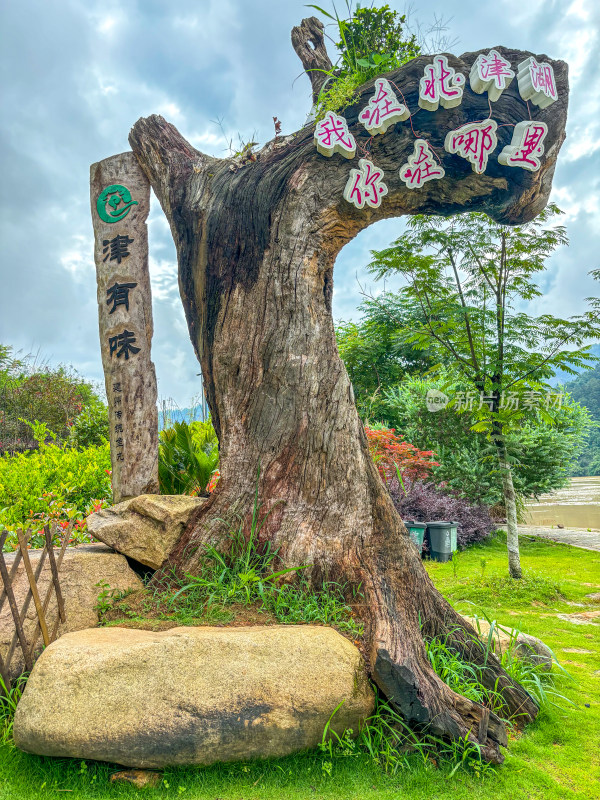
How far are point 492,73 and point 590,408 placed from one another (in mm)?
45463

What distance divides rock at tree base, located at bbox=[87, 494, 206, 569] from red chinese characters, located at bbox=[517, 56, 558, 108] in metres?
3.84

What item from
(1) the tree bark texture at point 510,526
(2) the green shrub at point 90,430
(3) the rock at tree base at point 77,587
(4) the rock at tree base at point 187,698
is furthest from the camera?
(2) the green shrub at point 90,430

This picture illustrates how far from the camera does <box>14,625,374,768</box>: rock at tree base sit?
2.29 metres

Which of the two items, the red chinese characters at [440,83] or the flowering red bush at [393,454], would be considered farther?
the flowering red bush at [393,454]

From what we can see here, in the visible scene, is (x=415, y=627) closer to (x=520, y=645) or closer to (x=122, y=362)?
(x=520, y=645)

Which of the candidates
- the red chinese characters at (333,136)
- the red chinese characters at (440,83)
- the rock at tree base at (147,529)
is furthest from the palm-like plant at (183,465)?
the red chinese characters at (440,83)

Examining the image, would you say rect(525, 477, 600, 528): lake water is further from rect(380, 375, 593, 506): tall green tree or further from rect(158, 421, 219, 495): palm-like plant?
rect(158, 421, 219, 495): palm-like plant

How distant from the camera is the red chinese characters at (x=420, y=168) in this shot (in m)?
3.91

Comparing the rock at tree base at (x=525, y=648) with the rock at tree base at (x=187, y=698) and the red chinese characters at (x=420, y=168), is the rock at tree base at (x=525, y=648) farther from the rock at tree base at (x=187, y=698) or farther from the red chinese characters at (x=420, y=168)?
the red chinese characters at (x=420, y=168)

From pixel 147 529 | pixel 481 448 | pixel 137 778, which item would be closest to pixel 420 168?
pixel 147 529

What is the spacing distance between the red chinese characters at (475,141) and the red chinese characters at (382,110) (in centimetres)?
39

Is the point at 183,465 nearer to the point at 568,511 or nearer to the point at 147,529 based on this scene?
the point at 147,529

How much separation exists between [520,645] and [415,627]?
1120 millimetres

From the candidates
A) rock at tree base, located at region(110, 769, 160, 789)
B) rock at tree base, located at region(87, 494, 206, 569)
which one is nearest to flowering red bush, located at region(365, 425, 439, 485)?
rock at tree base, located at region(87, 494, 206, 569)
